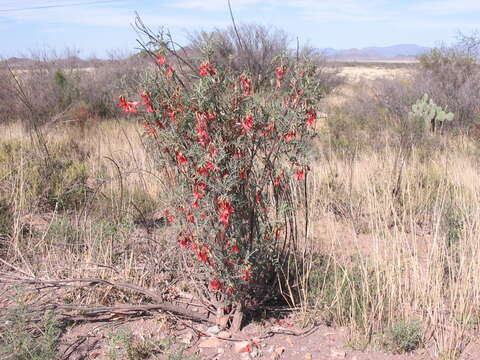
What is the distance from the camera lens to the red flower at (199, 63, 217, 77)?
2363 millimetres

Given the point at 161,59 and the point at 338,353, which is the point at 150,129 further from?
the point at 338,353

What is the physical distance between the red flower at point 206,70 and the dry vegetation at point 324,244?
0.72m

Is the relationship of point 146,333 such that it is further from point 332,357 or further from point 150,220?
point 150,220

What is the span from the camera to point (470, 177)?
5242 mm

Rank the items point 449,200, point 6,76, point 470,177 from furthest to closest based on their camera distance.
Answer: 1. point 6,76
2. point 470,177
3. point 449,200

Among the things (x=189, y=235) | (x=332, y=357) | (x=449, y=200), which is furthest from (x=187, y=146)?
(x=449, y=200)

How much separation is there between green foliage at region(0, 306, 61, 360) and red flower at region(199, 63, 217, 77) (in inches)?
65.9

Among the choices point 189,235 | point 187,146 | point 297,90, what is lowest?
point 189,235

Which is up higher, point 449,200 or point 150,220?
point 449,200

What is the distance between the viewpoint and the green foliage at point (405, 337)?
2648 mm

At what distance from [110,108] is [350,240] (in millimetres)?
8974

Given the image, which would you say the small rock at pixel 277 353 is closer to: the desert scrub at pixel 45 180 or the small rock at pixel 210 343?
the small rock at pixel 210 343

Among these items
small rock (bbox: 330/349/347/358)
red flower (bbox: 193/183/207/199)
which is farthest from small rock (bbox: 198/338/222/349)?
red flower (bbox: 193/183/207/199)

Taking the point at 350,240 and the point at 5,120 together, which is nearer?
the point at 350,240
